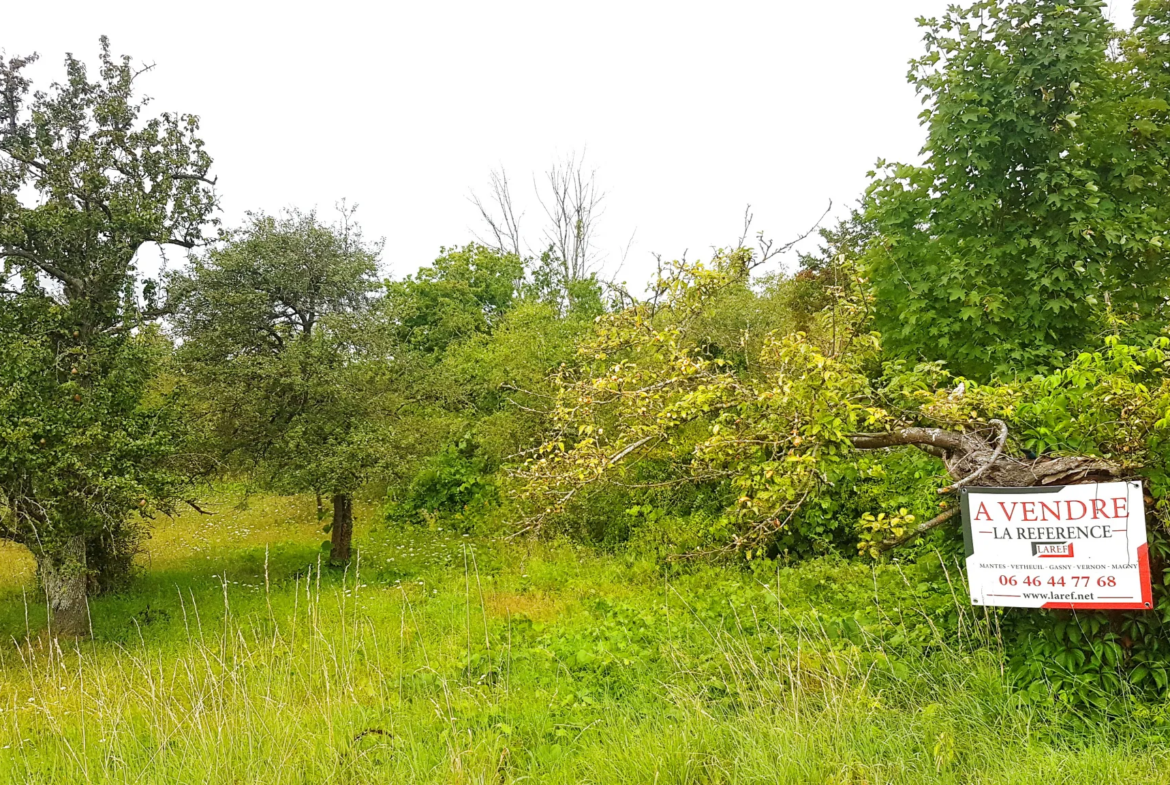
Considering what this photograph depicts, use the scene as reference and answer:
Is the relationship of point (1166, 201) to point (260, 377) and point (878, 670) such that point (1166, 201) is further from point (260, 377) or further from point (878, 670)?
point (260, 377)

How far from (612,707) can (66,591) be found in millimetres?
7990

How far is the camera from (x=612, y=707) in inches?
166

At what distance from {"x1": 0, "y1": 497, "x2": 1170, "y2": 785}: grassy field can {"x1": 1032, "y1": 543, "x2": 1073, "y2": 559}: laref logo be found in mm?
681

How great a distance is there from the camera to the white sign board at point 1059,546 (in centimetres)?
310

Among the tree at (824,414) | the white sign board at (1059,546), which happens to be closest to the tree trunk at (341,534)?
the tree at (824,414)

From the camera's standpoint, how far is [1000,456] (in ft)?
12.4

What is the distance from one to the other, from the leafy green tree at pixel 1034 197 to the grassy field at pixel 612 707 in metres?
3.09

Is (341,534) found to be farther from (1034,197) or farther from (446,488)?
(1034,197)

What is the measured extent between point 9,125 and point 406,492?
11343mm

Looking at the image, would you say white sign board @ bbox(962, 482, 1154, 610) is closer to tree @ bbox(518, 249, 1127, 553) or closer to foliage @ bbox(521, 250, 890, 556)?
tree @ bbox(518, 249, 1127, 553)

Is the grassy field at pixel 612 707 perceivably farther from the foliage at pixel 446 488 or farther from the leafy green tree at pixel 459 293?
the leafy green tree at pixel 459 293

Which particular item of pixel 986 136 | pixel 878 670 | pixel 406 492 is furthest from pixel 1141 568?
A: pixel 406 492

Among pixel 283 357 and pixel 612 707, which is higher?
pixel 283 357

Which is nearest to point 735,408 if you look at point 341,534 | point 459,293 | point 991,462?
point 991,462
